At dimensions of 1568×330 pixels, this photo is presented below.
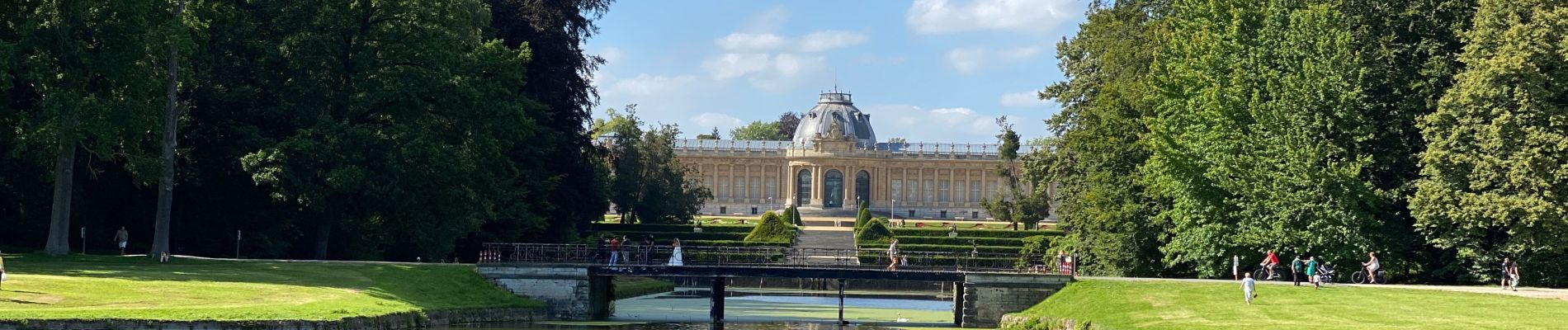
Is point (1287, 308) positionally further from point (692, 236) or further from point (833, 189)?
point (833, 189)

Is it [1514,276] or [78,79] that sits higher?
[78,79]

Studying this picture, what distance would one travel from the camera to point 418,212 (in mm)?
47281

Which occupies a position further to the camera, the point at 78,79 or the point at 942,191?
the point at 942,191

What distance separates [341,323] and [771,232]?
1940 inches

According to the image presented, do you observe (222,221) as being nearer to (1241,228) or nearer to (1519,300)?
(1241,228)

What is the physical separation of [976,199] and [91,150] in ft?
351

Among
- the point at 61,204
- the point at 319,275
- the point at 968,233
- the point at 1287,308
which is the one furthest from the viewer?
the point at 968,233

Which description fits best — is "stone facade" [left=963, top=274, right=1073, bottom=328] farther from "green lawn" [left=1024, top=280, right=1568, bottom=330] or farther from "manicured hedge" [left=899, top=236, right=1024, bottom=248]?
"manicured hedge" [left=899, top=236, right=1024, bottom=248]

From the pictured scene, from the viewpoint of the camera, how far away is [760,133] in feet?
579

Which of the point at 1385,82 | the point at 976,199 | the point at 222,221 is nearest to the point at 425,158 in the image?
the point at 222,221

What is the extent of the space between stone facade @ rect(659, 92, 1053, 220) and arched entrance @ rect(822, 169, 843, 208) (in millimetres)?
63

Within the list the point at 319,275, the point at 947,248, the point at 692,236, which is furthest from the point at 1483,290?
the point at 692,236

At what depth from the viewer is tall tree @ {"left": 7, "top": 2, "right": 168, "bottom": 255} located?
4041 centimetres

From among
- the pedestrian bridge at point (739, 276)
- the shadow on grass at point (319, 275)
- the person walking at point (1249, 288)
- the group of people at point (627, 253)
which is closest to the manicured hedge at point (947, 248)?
the group of people at point (627, 253)
